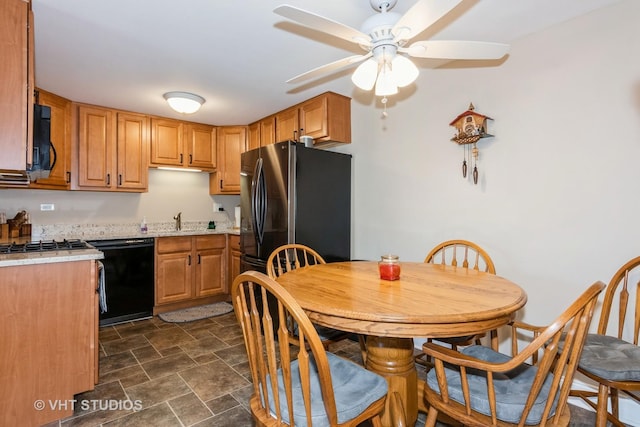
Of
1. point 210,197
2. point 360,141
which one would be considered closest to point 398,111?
point 360,141

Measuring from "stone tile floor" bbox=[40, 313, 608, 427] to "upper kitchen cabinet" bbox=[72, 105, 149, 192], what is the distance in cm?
154

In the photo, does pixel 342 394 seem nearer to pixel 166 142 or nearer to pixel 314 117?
pixel 314 117

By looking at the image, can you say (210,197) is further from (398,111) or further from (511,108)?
(511,108)

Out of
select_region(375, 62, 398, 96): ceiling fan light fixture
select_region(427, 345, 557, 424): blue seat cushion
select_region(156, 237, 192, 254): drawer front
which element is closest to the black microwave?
select_region(156, 237, 192, 254): drawer front

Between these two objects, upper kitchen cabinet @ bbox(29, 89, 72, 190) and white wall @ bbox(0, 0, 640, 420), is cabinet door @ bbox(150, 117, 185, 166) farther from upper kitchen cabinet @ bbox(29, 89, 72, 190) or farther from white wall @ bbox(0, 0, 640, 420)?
white wall @ bbox(0, 0, 640, 420)

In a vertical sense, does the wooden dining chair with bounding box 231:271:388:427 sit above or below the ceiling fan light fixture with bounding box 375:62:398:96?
below

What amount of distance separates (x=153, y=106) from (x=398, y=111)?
2587 millimetres

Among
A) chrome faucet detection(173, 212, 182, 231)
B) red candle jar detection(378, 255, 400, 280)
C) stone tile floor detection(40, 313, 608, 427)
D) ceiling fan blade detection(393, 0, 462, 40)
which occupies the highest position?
ceiling fan blade detection(393, 0, 462, 40)

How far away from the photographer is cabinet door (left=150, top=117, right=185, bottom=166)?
3.83 meters

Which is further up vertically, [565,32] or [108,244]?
[565,32]

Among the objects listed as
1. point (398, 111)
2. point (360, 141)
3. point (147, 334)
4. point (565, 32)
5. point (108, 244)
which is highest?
point (565, 32)

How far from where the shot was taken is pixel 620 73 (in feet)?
5.88

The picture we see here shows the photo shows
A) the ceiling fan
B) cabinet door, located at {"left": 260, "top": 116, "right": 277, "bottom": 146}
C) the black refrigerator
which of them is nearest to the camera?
the ceiling fan

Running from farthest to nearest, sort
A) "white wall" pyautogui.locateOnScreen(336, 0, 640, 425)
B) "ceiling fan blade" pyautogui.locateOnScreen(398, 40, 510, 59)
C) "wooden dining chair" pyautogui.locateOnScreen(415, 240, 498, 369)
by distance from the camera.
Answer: "wooden dining chair" pyautogui.locateOnScreen(415, 240, 498, 369)
"white wall" pyautogui.locateOnScreen(336, 0, 640, 425)
"ceiling fan blade" pyautogui.locateOnScreen(398, 40, 510, 59)
